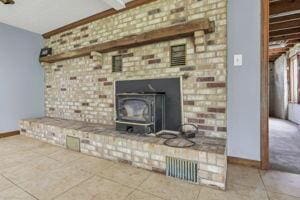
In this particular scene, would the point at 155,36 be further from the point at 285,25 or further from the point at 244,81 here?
the point at 285,25

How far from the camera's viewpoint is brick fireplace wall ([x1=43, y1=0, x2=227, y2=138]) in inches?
84.1

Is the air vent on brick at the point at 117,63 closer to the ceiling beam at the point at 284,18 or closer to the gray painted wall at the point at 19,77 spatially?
the gray painted wall at the point at 19,77

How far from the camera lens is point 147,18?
263cm

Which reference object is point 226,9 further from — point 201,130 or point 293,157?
point 293,157

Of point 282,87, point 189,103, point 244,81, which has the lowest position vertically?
point 189,103

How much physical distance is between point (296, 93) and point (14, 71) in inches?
302

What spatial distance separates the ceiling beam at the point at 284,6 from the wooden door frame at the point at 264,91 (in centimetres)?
133

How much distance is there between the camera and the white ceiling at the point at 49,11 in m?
2.73

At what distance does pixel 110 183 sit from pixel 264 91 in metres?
1.96

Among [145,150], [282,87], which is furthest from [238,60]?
[282,87]

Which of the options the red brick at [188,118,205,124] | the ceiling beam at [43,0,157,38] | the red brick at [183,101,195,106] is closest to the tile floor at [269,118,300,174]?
the red brick at [188,118,205,124]

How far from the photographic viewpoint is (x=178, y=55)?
2.40 meters

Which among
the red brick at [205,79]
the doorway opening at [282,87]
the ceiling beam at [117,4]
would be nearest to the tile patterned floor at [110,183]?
the doorway opening at [282,87]

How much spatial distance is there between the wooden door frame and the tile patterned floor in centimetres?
23
